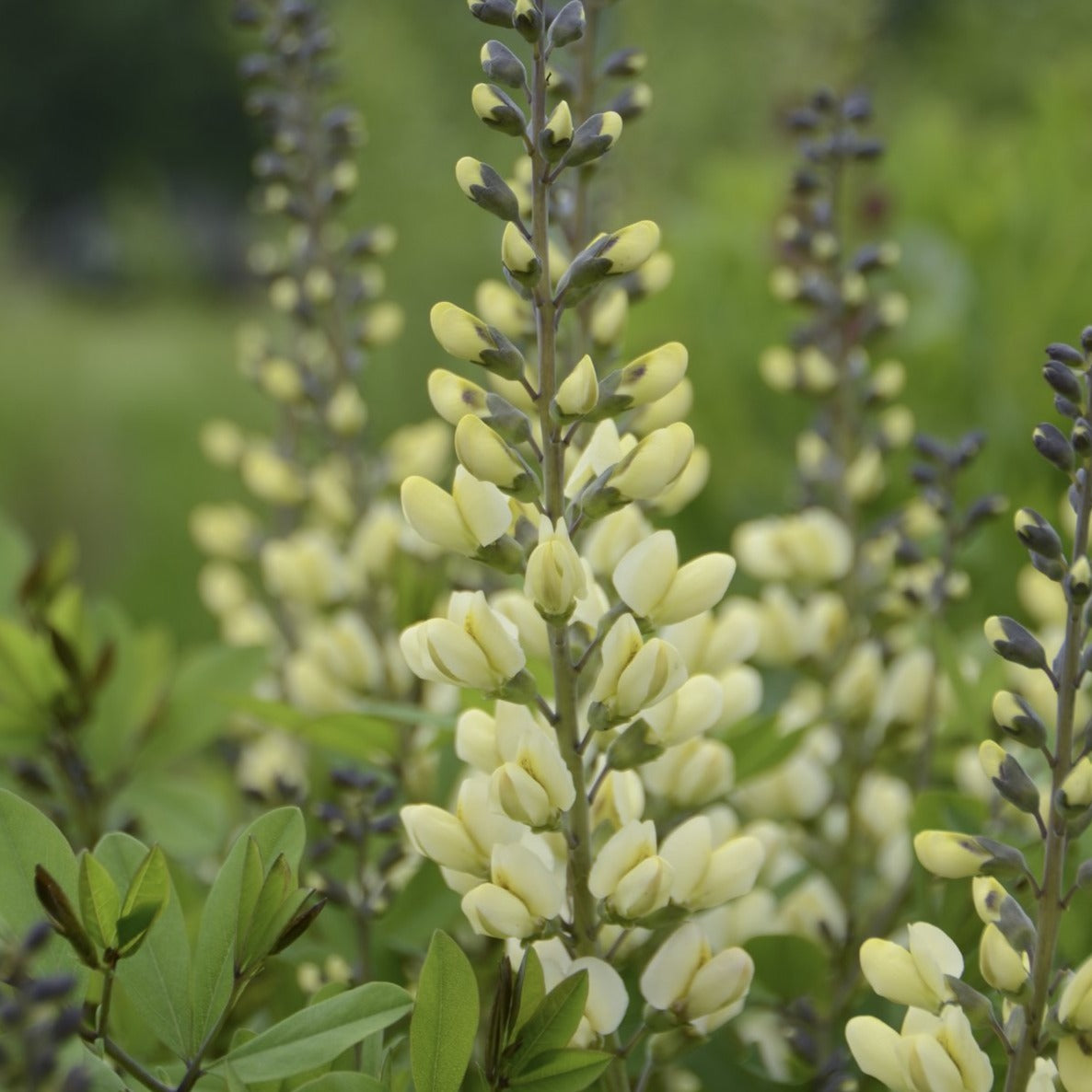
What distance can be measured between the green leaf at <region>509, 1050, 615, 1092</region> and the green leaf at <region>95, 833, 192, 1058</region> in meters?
0.11

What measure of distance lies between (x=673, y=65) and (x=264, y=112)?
A: 3303 millimetres

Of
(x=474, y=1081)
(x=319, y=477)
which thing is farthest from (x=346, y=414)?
(x=474, y=1081)

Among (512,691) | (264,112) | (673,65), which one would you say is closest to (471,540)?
(512,691)

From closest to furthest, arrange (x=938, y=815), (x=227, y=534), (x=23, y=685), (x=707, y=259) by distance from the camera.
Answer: (x=938, y=815) < (x=23, y=685) < (x=227, y=534) < (x=707, y=259)

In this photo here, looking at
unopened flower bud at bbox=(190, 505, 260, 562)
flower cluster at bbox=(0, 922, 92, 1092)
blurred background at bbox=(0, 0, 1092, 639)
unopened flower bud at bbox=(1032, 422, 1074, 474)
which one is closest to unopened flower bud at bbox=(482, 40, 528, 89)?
unopened flower bud at bbox=(1032, 422, 1074, 474)

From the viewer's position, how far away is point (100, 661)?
65 centimetres

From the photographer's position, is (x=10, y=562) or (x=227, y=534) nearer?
(x=10, y=562)

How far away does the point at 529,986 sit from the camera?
427mm

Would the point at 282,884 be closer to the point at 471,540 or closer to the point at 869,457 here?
the point at 471,540

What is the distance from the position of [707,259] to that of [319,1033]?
133 cm

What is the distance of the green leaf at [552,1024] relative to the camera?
0.42m

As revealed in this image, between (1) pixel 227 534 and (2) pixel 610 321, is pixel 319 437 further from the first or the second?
(2) pixel 610 321

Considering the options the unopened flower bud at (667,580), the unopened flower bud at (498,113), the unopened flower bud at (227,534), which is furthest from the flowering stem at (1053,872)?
the unopened flower bud at (227,534)

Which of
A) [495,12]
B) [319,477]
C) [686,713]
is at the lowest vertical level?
[319,477]
